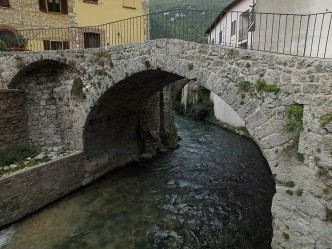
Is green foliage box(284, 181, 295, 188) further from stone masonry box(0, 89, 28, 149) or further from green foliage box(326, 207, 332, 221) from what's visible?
stone masonry box(0, 89, 28, 149)

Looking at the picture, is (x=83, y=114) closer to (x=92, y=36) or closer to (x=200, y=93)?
(x=92, y=36)

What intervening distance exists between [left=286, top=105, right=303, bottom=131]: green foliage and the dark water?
3.36m

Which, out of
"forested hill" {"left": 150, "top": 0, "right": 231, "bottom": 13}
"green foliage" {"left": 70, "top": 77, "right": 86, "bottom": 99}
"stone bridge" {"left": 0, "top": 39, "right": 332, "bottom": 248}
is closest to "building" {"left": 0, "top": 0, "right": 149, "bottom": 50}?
"stone bridge" {"left": 0, "top": 39, "right": 332, "bottom": 248}

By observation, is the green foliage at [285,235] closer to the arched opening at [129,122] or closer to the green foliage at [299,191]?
the green foliage at [299,191]

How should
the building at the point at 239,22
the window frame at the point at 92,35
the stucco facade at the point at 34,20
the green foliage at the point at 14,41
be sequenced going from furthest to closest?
the window frame at the point at 92,35 → the stucco facade at the point at 34,20 → the green foliage at the point at 14,41 → the building at the point at 239,22

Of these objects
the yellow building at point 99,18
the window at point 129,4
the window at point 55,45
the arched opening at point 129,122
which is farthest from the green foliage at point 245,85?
the window at point 129,4

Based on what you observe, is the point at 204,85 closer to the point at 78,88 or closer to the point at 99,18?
the point at 78,88

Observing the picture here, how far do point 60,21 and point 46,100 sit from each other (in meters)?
6.22

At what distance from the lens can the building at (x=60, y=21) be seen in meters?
13.3

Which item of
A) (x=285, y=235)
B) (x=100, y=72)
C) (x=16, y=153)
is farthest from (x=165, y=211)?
(x=16, y=153)

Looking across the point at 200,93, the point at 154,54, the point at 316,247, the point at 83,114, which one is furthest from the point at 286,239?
the point at 200,93

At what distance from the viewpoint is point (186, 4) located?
49.0 m

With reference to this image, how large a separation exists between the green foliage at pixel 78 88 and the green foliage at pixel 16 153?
252cm

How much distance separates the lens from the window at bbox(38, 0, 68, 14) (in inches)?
551
